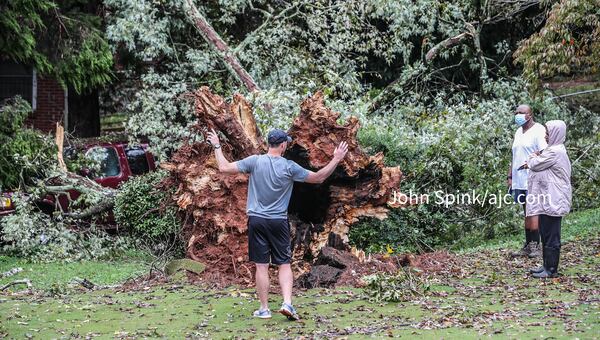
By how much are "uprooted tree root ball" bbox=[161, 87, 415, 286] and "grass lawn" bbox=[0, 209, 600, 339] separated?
0.76 m

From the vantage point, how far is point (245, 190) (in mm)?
10914

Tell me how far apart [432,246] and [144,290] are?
5.50 meters

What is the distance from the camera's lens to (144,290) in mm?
10062

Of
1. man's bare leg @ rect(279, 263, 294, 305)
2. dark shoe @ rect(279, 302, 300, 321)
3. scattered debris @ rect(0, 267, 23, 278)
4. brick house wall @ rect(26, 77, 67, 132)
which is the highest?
brick house wall @ rect(26, 77, 67, 132)

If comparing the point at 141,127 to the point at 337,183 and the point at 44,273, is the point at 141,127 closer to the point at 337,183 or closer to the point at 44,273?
the point at 44,273

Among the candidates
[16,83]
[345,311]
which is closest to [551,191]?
[345,311]

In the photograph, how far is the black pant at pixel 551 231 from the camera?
32.1ft

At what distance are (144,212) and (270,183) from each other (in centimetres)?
600

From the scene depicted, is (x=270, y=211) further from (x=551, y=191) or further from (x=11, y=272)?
(x=11, y=272)

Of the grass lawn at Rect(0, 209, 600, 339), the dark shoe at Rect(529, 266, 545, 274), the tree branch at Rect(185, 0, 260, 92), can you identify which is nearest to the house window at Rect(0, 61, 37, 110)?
the tree branch at Rect(185, 0, 260, 92)

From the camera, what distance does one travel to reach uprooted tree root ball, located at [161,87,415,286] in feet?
34.8

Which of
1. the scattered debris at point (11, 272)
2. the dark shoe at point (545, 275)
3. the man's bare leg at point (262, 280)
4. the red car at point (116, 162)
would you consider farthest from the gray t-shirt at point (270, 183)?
the red car at point (116, 162)

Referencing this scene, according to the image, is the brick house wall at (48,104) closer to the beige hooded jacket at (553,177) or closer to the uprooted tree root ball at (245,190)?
the uprooted tree root ball at (245,190)

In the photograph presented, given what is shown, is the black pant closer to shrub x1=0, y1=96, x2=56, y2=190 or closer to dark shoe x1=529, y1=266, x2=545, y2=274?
dark shoe x1=529, y1=266, x2=545, y2=274
